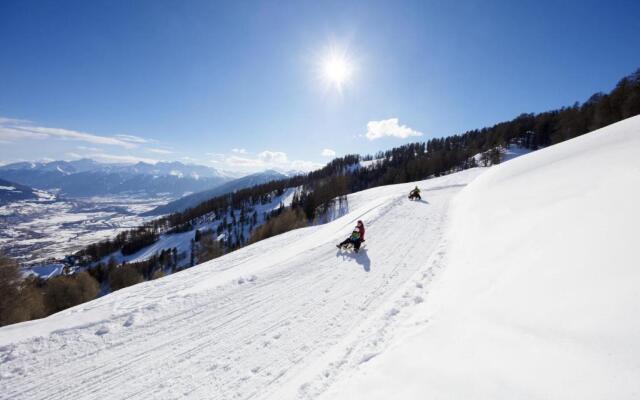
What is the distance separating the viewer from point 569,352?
424cm

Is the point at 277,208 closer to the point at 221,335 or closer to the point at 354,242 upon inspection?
the point at 354,242

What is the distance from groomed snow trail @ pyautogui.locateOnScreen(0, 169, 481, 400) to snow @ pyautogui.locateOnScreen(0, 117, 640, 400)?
0.03 meters

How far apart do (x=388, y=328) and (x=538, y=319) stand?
3.24 m

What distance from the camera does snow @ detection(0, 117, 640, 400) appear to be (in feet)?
14.3

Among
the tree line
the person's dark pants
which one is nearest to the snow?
the person's dark pants

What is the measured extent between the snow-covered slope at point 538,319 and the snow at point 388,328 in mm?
30

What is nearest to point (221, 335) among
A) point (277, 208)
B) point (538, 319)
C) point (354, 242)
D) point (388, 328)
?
point (388, 328)

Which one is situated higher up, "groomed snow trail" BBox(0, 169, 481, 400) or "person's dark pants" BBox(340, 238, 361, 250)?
"person's dark pants" BBox(340, 238, 361, 250)

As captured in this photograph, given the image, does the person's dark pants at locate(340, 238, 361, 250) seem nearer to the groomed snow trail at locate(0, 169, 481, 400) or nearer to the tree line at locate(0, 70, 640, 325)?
the groomed snow trail at locate(0, 169, 481, 400)

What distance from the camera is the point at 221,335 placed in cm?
678

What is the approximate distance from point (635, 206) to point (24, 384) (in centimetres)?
1617

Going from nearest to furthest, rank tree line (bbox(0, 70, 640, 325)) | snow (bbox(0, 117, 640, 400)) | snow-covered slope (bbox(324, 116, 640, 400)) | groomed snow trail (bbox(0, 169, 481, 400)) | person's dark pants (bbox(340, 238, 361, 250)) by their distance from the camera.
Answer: snow-covered slope (bbox(324, 116, 640, 400))
snow (bbox(0, 117, 640, 400))
groomed snow trail (bbox(0, 169, 481, 400))
person's dark pants (bbox(340, 238, 361, 250))
tree line (bbox(0, 70, 640, 325))

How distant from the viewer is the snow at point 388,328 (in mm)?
4344

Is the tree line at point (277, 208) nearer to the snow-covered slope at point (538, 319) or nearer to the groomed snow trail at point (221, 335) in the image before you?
the groomed snow trail at point (221, 335)
